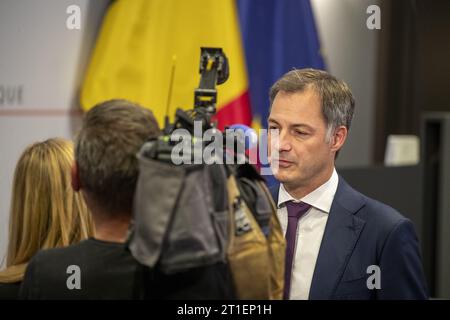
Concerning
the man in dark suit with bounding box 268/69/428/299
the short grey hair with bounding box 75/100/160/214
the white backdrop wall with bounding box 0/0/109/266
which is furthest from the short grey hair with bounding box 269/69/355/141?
the white backdrop wall with bounding box 0/0/109/266

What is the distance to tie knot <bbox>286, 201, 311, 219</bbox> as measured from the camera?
4.35 ft

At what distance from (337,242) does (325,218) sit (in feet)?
0.20

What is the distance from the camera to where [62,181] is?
1.33m

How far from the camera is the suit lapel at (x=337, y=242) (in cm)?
127

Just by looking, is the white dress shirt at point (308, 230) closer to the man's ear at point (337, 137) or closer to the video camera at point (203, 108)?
the man's ear at point (337, 137)

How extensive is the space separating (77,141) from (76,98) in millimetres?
583

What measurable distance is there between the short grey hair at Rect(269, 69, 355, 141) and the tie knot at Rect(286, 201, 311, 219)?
14cm

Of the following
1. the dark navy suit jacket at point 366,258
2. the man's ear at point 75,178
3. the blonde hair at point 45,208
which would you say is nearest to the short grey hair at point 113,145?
the man's ear at point 75,178

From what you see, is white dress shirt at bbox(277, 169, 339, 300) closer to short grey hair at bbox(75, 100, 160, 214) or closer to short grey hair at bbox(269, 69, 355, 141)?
short grey hair at bbox(269, 69, 355, 141)

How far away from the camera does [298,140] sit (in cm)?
130

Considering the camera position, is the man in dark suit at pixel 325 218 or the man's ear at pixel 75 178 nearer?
the man's ear at pixel 75 178

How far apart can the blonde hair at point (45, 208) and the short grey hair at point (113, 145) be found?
185mm

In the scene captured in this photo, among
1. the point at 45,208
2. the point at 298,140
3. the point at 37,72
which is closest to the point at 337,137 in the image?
the point at 298,140
